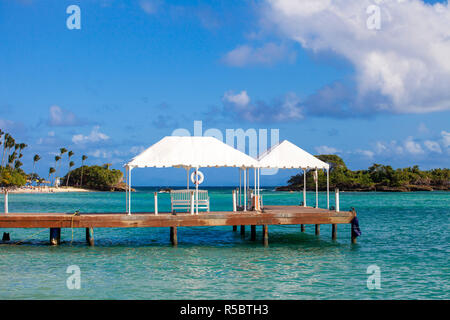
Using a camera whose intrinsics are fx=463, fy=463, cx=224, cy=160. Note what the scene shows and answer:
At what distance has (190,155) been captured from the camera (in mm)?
20422

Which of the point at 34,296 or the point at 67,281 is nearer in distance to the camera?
the point at 34,296

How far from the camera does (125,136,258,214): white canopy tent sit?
65.8ft

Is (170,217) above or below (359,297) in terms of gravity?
above

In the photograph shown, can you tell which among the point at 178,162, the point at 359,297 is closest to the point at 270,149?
the point at 178,162

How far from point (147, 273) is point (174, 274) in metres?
0.95

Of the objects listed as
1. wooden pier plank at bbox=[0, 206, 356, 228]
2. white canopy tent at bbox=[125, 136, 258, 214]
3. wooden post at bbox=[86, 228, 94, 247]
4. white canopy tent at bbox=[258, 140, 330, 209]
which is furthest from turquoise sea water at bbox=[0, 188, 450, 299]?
white canopy tent at bbox=[258, 140, 330, 209]

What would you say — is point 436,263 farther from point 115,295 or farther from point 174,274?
point 115,295

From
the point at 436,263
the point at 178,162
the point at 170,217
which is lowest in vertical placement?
the point at 436,263

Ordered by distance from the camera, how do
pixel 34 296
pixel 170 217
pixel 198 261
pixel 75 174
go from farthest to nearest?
pixel 75 174
pixel 170 217
pixel 198 261
pixel 34 296

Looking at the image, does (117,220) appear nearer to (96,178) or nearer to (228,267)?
(228,267)

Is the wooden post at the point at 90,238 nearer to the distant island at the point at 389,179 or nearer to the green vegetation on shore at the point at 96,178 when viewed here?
the distant island at the point at 389,179

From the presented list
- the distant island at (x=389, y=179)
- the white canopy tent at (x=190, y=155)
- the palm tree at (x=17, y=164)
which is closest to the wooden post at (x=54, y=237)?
the white canopy tent at (x=190, y=155)
